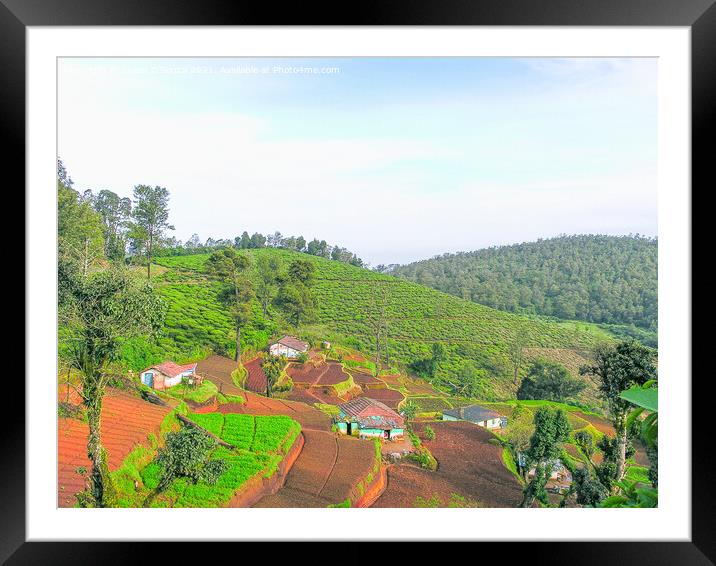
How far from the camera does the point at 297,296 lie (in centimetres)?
381

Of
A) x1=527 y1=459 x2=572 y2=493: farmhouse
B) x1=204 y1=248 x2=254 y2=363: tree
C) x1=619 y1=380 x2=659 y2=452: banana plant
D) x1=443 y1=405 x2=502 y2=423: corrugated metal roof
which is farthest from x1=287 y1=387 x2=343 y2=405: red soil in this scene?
x1=619 y1=380 x2=659 y2=452: banana plant

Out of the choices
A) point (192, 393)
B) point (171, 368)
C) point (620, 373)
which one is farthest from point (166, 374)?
point (620, 373)

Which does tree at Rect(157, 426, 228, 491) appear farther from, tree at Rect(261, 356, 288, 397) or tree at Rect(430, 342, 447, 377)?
tree at Rect(430, 342, 447, 377)

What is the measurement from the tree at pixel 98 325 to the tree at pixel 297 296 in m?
1.00

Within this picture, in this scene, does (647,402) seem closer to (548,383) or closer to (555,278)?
(548,383)

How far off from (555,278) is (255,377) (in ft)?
8.70

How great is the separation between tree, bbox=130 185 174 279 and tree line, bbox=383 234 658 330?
178 cm

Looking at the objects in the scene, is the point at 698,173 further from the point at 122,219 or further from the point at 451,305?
the point at 122,219

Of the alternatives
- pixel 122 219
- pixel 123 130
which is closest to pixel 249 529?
pixel 122 219
